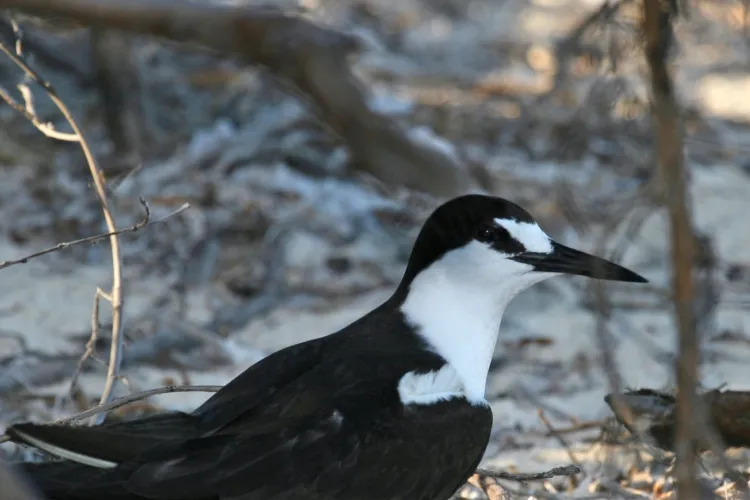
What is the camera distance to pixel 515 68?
9.72 metres

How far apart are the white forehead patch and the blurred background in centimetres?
45

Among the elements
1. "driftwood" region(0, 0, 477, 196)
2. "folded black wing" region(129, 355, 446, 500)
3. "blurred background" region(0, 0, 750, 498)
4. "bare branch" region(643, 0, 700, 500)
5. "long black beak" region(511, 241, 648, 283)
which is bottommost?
"blurred background" region(0, 0, 750, 498)

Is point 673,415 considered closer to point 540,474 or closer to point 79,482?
point 540,474

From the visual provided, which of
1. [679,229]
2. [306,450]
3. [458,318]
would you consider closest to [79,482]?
[306,450]

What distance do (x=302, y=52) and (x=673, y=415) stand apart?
328 centimetres

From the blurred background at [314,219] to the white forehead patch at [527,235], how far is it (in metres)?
0.45

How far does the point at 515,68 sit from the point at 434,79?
62cm

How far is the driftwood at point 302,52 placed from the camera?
20.9ft

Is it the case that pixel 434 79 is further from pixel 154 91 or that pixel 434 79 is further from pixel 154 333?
pixel 154 333

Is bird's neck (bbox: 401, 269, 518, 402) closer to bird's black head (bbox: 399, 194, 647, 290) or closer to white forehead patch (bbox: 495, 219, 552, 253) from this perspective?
bird's black head (bbox: 399, 194, 647, 290)

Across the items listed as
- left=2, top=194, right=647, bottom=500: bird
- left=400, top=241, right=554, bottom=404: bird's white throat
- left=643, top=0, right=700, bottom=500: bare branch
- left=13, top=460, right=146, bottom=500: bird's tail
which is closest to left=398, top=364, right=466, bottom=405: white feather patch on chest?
left=2, top=194, right=647, bottom=500: bird

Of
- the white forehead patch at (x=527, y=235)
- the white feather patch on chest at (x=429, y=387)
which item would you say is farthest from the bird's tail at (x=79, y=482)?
the white forehead patch at (x=527, y=235)

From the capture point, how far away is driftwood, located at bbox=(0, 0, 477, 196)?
20.9ft

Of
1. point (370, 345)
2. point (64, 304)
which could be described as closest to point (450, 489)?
point (370, 345)
